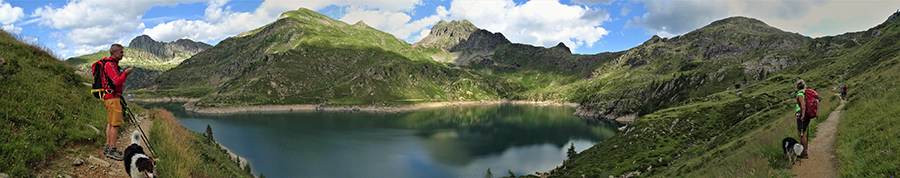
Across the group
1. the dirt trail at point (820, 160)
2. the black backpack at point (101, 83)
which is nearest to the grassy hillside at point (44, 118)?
the black backpack at point (101, 83)

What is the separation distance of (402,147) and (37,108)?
3727 inches

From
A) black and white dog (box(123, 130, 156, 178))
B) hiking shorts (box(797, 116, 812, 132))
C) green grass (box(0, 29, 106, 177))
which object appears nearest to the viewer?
black and white dog (box(123, 130, 156, 178))

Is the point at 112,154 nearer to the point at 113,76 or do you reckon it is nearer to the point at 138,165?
the point at 113,76

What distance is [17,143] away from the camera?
7.66 metres

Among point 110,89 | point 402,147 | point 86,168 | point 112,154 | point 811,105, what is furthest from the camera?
point 402,147

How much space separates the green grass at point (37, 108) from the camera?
25.5 feet

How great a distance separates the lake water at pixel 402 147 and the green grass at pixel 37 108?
2268 inches

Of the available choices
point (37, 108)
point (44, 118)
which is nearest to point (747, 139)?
point (44, 118)

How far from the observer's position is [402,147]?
103312mm

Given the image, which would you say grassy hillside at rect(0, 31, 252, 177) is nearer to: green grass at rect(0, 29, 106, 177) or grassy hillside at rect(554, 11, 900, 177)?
green grass at rect(0, 29, 106, 177)

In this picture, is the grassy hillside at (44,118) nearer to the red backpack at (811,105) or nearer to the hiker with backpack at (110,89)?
the hiker with backpack at (110,89)

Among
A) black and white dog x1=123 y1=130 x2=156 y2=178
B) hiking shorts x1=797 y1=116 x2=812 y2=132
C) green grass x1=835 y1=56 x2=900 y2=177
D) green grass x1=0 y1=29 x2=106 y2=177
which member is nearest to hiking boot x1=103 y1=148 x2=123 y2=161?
green grass x1=0 y1=29 x2=106 y2=177

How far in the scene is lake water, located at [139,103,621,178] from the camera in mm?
75812

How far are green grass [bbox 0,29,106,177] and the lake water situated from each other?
57620mm
